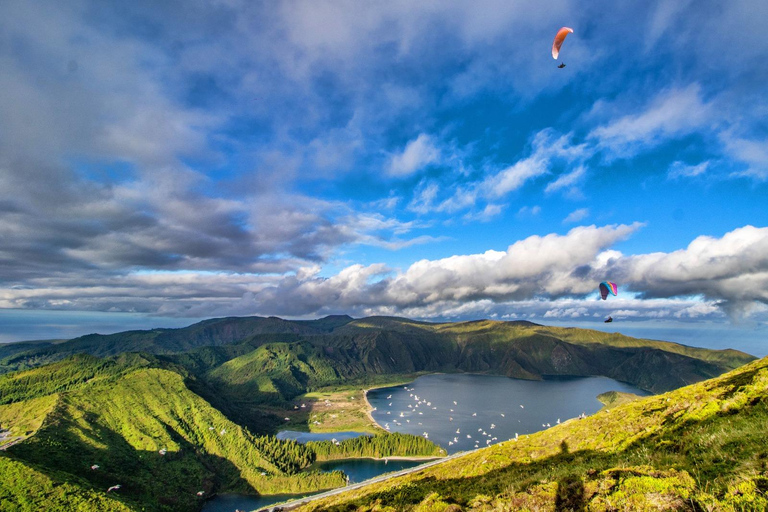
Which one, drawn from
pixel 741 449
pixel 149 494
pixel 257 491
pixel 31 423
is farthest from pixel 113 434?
pixel 741 449

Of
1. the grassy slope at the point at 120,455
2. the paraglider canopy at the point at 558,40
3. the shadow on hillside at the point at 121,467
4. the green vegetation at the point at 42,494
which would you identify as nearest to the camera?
the paraglider canopy at the point at 558,40

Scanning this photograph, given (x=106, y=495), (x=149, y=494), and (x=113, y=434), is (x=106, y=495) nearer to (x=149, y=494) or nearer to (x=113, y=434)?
(x=149, y=494)

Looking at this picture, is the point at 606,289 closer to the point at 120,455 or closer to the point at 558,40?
the point at 558,40

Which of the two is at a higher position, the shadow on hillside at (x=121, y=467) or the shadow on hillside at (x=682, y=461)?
the shadow on hillside at (x=682, y=461)

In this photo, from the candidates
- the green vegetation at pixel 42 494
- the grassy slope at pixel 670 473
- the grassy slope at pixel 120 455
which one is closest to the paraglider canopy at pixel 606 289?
the grassy slope at pixel 670 473

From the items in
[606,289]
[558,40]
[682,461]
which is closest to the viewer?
[682,461]

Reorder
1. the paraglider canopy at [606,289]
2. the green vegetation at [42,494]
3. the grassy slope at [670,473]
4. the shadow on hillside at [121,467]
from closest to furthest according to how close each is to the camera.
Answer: the grassy slope at [670,473] < the paraglider canopy at [606,289] < the green vegetation at [42,494] < the shadow on hillside at [121,467]

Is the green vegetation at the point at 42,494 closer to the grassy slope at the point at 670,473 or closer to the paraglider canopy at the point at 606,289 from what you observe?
the grassy slope at the point at 670,473

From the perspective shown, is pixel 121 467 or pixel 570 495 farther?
pixel 121 467

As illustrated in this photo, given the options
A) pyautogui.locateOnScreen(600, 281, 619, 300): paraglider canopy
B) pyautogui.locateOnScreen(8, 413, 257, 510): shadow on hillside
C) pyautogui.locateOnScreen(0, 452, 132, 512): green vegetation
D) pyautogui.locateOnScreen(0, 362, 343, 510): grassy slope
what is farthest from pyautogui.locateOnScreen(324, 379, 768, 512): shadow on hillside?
pyautogui.locateOnScreen(0, 362, 343, 510): grassy slope

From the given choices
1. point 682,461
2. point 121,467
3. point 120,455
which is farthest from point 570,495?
point 120,455

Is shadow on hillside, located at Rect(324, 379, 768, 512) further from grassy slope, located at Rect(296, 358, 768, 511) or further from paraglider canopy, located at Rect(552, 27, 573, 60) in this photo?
paraglider canopy, located at Rect(552, 27, 573, 60)
